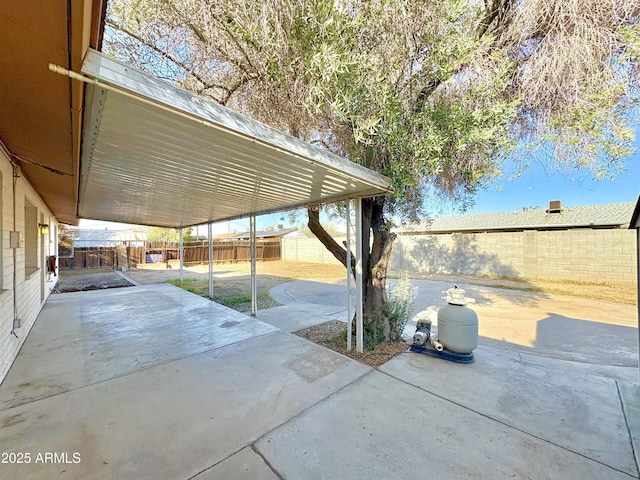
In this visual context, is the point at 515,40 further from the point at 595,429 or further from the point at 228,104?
the point at 595,429

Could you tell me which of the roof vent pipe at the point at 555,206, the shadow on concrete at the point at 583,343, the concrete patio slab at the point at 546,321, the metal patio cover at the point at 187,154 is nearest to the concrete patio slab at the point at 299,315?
the concrete patio slab at the point at 546,321

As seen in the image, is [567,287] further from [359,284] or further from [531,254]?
[359,284]

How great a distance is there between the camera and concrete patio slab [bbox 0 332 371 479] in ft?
6.10

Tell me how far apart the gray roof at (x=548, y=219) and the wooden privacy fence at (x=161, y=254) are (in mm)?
12591

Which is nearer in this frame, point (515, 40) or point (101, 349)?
point (515, 40)

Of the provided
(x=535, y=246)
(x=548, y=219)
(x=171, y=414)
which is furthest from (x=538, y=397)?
(x=548, y=219)

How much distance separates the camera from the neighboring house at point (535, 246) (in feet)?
27.9

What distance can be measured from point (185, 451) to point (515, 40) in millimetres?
5209

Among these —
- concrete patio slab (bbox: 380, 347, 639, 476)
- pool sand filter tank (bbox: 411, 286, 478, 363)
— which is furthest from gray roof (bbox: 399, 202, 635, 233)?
concrete patio slab (bbox: 380, 347, 639, 476)

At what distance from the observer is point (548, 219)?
1134 cm

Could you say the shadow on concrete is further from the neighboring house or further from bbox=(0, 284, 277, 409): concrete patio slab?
bbox=(0, 284, 277, 409): concrete patio slab

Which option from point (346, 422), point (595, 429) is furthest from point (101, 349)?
point (595, 429)

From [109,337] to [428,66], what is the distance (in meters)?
6.11

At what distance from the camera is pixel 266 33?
8.73 ft
